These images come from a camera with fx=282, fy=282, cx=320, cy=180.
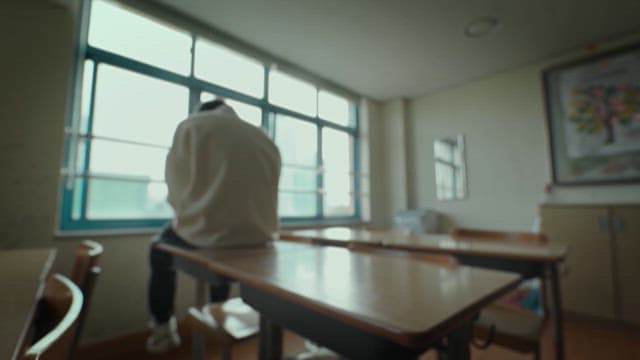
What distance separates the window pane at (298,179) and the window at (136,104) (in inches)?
1.2

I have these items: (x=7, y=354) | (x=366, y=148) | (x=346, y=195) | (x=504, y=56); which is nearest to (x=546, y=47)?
(x=504, y=56)

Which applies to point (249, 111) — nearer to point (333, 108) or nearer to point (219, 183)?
point (333, 108)

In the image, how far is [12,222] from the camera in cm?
163

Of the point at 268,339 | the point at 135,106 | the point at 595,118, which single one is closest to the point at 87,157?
the point at 135,106

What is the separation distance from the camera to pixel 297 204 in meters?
3.37

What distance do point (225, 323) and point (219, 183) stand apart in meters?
0.53

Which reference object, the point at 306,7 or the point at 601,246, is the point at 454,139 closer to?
the point at 601,246

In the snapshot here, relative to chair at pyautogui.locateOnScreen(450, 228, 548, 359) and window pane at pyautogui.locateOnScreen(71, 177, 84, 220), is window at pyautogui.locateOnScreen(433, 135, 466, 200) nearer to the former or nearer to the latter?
chair at pyautogui.locateOnScreen(450, 228, 548, 359)

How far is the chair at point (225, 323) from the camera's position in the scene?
2.91 ft

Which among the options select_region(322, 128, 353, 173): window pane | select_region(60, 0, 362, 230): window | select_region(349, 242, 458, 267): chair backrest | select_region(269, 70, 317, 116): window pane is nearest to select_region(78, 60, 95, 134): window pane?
select_region(60, 0, 362, 230): window

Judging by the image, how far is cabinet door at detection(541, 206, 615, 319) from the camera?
2316 mm

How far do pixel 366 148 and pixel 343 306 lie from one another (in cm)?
388

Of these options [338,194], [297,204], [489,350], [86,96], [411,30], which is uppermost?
[411,30]

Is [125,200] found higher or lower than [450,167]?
lower
